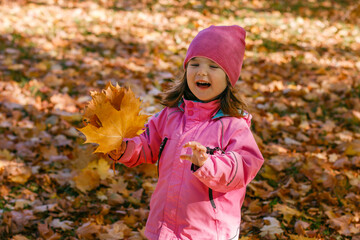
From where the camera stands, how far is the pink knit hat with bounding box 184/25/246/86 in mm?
1839

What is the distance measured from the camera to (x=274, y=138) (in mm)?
3996

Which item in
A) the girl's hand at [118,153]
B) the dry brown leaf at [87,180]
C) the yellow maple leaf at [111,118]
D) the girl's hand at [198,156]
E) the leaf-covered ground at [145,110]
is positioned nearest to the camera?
the girl's hand at [198,156]

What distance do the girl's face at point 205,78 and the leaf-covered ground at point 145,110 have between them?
44 centimetres

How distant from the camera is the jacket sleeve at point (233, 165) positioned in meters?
1.57

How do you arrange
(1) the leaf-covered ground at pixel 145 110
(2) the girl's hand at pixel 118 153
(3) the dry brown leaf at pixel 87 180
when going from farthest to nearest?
(3) the dry brown leaf at pixel 87 180, (1) the leaf-covered ground at pixel 145 110, (2) the girl's hand at pixel 118 153

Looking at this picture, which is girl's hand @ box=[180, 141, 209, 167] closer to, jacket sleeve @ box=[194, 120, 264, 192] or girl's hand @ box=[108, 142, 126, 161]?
jacket sleeve @ box=[194, 120, 264, 192]

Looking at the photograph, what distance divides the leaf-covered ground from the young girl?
1.36 ft

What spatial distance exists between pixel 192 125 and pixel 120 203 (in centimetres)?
148

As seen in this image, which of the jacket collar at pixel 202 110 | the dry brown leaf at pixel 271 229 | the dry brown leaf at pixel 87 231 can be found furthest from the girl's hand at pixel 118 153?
the dry brown leaf at pixel 271 229

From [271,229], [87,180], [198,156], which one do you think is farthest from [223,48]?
[87,180]

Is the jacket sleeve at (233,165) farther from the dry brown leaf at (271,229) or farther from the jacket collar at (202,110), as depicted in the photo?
the dry brown leaf at (271,229)

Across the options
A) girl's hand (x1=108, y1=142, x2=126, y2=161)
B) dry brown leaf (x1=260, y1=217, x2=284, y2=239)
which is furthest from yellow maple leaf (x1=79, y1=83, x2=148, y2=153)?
dry brown leaf (x1=260, y1=217, x2=284, y2=239)

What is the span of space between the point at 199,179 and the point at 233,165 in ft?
0.53

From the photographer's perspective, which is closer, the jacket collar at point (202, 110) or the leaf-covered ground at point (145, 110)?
the jacket collar at point (202, 110)
